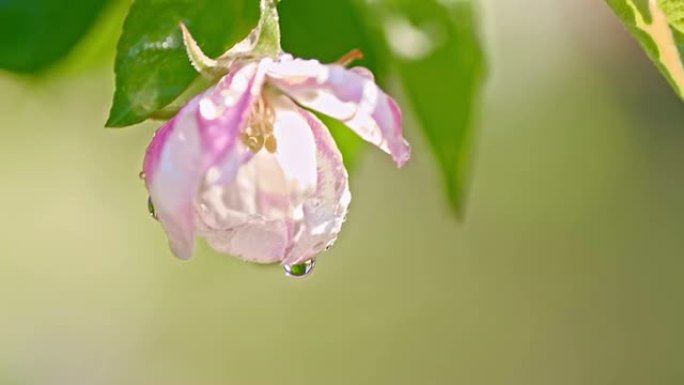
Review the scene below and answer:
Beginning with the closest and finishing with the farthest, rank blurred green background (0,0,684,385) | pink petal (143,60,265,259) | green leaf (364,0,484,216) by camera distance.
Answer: pink petal (143,60,265,259) < green leaf (364,0,484,216) < blurred green background (0,0,684,385)

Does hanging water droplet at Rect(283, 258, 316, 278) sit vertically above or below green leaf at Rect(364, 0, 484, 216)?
below

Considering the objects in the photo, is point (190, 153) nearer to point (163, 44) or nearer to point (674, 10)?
point (163, 44)

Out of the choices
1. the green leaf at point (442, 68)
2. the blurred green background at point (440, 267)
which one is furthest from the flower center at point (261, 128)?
the blurred green background at point (440, 267)

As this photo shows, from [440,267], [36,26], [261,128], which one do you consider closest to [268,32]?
[261,128]

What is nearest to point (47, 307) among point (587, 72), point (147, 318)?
point (147, 318)

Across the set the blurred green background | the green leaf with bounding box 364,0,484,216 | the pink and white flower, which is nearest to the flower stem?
the pink and white flower

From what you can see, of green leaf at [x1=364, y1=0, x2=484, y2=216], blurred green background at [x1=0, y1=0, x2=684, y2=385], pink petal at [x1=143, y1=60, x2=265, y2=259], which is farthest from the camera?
blurred green background at [x1=0, y1=0, x2=684, y2=385]

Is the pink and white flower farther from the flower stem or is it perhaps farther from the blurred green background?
the blurred green background
